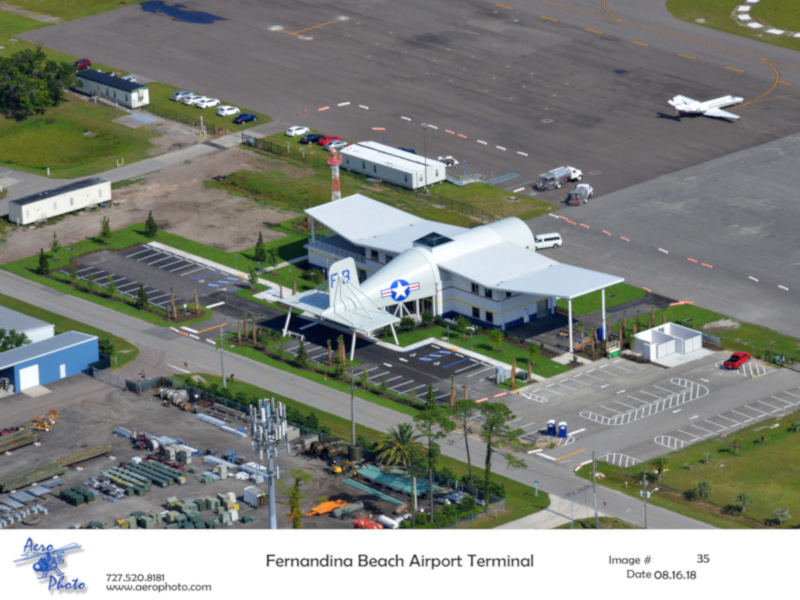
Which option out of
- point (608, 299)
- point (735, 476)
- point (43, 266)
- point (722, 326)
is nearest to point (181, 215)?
point (43, 266)

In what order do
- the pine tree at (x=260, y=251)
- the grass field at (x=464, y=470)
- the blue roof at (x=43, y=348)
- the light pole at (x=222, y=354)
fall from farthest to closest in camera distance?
the pine tree at (x=260, y=251), the blue roof at (x=43, y=348), the light pole at (x=222, y=354), the grass field at (x=464, y=470)

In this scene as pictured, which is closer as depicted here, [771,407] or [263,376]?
[771,407]

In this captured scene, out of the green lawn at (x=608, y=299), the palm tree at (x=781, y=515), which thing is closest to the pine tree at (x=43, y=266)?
the green lawn at (x=608, y=299)

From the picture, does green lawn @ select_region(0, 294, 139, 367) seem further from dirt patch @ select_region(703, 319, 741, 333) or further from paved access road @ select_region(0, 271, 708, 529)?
dirt patch @ select_region(703, 319, 741, 333)

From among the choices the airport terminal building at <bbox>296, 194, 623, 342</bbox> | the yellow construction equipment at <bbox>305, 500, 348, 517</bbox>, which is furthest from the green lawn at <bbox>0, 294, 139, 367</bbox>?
the yellow construction equipment at <bbox>305, 500, 348, 517</bbox>

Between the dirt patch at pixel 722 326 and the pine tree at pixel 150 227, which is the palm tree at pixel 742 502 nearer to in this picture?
the dirt patch at pixel 722 326
